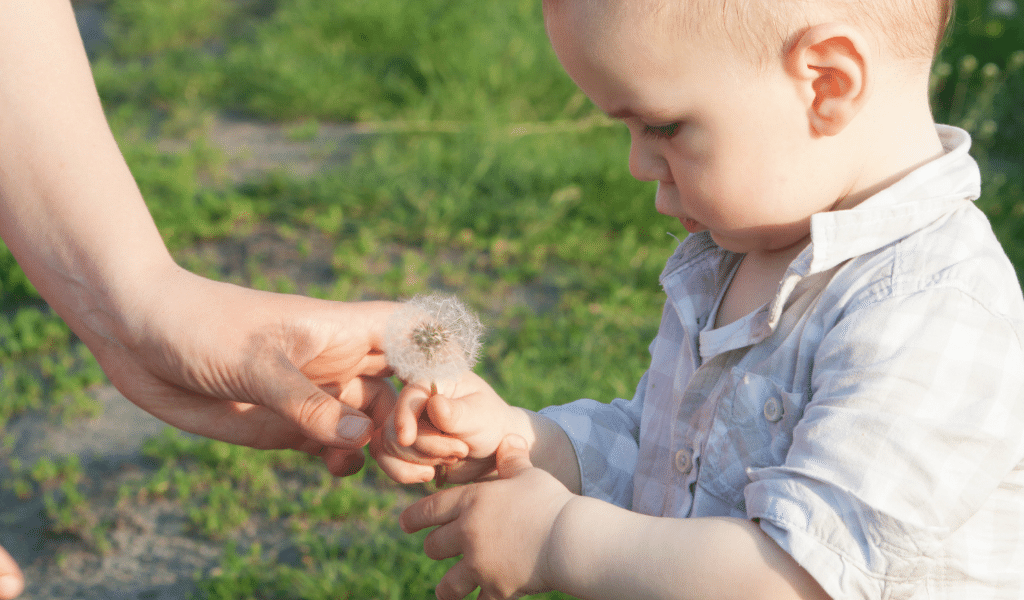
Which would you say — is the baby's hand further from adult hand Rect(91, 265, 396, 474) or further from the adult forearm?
the adult forearm

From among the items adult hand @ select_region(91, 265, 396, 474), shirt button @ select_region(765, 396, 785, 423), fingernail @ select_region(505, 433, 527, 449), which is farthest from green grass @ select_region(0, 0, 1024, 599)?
shirt button @ select_region(765, 396, 785, 423)

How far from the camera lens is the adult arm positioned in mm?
1754

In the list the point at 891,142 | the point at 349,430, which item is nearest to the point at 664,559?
the point at 349,430

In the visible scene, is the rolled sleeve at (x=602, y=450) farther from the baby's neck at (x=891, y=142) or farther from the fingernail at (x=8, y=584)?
the fingernail at (x=8, y=584)

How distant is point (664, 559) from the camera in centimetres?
129

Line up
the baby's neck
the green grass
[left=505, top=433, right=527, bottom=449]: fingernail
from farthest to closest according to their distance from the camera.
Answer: the green grass → [left=505, top=433, right=527, bottom=449]: fingernail → the baby's neck

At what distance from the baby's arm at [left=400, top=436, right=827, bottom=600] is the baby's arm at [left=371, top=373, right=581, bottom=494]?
76 millimetres

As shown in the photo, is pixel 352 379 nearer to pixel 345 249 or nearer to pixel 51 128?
pixel 51 128

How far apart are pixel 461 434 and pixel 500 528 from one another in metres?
0.21

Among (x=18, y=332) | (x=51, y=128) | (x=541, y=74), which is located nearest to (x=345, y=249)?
(x=18, y=332)

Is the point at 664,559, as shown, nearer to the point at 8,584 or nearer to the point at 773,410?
the point at 773,410

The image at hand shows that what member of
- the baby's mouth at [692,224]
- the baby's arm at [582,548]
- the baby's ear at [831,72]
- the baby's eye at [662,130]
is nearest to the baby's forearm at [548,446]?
the baby's arm at [582,548]

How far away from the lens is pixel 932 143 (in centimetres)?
144

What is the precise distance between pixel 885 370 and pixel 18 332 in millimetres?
3018
